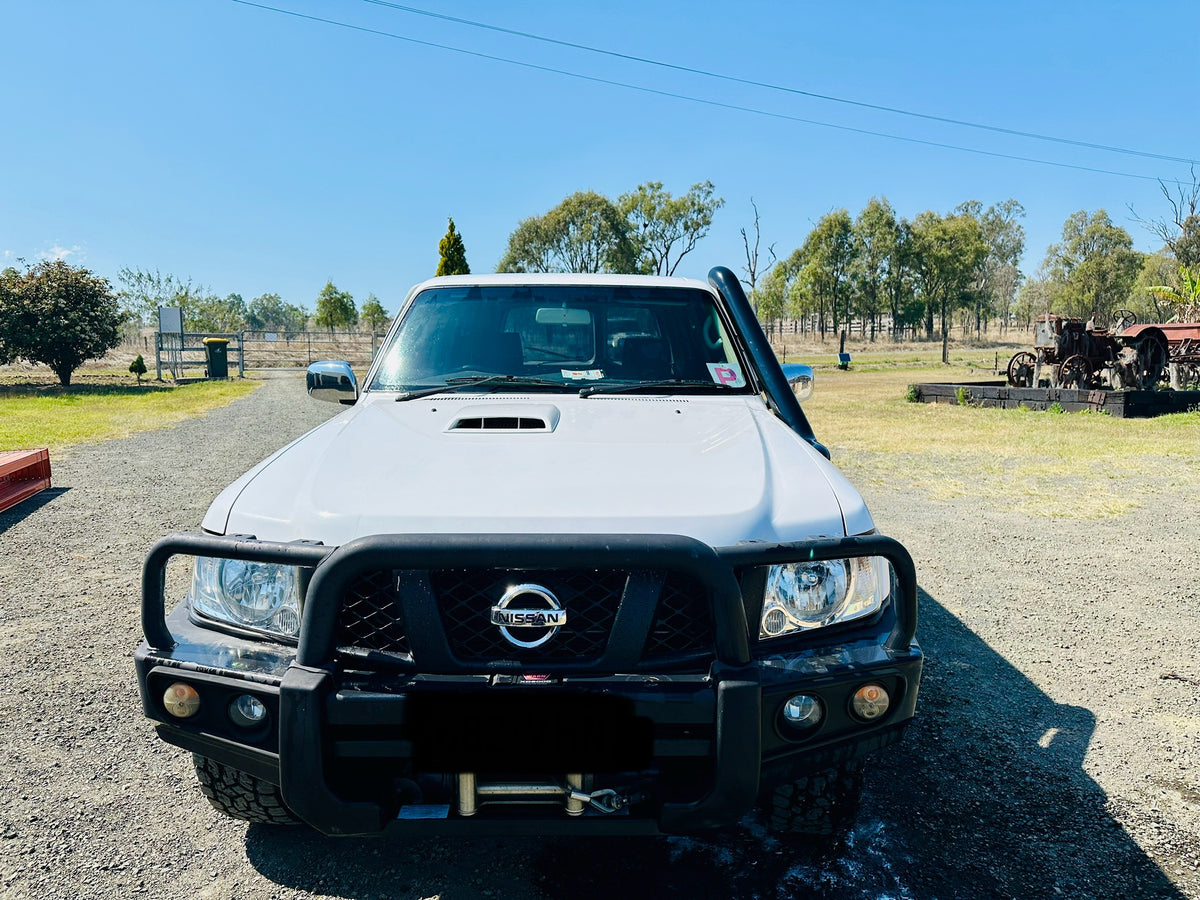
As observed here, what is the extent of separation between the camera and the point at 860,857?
2.30 meters

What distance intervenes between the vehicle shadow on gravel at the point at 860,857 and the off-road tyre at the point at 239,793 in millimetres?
149

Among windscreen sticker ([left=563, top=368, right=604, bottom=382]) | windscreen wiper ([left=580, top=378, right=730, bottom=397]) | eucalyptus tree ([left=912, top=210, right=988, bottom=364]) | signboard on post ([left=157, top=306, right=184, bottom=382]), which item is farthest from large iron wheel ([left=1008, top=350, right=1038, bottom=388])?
eucalyptus tree ([left=912, top=210, right=988, bottom=364])

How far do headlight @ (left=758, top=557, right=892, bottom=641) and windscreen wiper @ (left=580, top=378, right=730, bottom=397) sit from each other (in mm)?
1181

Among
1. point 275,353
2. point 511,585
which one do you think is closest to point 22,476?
point 511,585

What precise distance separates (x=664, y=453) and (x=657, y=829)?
0.97m

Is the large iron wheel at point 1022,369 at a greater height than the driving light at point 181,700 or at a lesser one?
greater

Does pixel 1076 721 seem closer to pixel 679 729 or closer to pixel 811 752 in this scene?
pixel 811 752

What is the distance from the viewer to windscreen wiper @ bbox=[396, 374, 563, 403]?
9.78 ft

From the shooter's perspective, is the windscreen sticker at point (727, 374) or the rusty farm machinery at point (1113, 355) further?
the rusty farm machinery at point (1113, 355)

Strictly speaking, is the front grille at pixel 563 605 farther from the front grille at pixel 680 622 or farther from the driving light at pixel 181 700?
the driving light at pixel 181 700

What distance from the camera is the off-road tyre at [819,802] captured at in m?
2.15

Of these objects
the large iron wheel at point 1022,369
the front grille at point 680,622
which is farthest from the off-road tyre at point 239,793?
the large iron wheel at point 1022,369

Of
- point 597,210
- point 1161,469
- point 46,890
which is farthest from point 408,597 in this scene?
point 597,210

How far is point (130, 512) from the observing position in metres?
6.59
